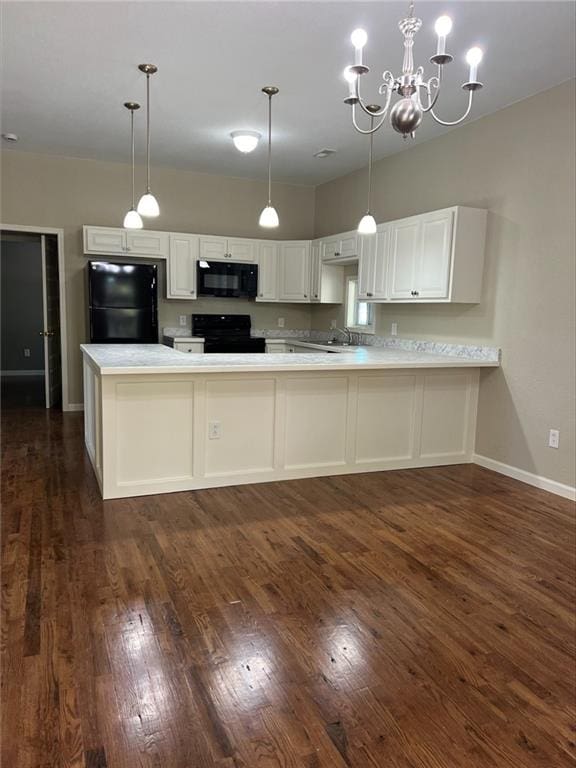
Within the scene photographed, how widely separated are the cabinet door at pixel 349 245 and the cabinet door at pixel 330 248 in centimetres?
7

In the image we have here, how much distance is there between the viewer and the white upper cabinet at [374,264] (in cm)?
516

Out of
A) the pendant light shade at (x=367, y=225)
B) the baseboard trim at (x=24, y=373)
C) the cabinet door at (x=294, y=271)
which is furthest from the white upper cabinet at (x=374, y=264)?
the baseboard trim at (x=24, y=373)

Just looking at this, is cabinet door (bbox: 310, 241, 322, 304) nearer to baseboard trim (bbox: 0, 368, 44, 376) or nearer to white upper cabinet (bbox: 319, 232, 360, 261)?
white upper cabinet (bbox: 319, 232, 360, 261)

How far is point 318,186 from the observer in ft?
23.5

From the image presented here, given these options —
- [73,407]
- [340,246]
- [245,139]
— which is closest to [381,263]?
[340,246]

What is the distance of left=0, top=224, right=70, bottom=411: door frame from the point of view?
592 centimetres

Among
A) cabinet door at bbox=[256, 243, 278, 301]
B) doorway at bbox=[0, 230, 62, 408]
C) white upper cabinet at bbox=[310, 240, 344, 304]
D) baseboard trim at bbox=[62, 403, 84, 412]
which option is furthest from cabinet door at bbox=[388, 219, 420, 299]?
doorway at bbox=[0, 230, 62, 408]

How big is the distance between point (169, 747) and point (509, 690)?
112 cm

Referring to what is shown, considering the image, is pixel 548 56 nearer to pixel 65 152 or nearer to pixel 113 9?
pixel 113 9

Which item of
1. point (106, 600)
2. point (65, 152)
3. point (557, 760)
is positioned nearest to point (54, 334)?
point (65, 152)

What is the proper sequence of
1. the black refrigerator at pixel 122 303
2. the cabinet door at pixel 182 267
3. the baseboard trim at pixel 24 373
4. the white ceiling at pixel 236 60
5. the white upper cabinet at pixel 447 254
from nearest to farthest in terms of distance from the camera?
the white ceiling at pixel 236 60
the white upper cabinet at pixel 447 254
the black refrigerator at pixel 122 303
the cabinet door at pixel 182 267
the baseboard trim at pixel 24 373

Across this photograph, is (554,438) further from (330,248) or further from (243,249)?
(243,249)

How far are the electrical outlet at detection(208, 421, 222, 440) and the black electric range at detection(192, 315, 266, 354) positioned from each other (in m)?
2.81

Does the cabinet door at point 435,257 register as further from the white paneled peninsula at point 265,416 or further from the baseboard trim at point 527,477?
the baseboard trim at point 527,477
